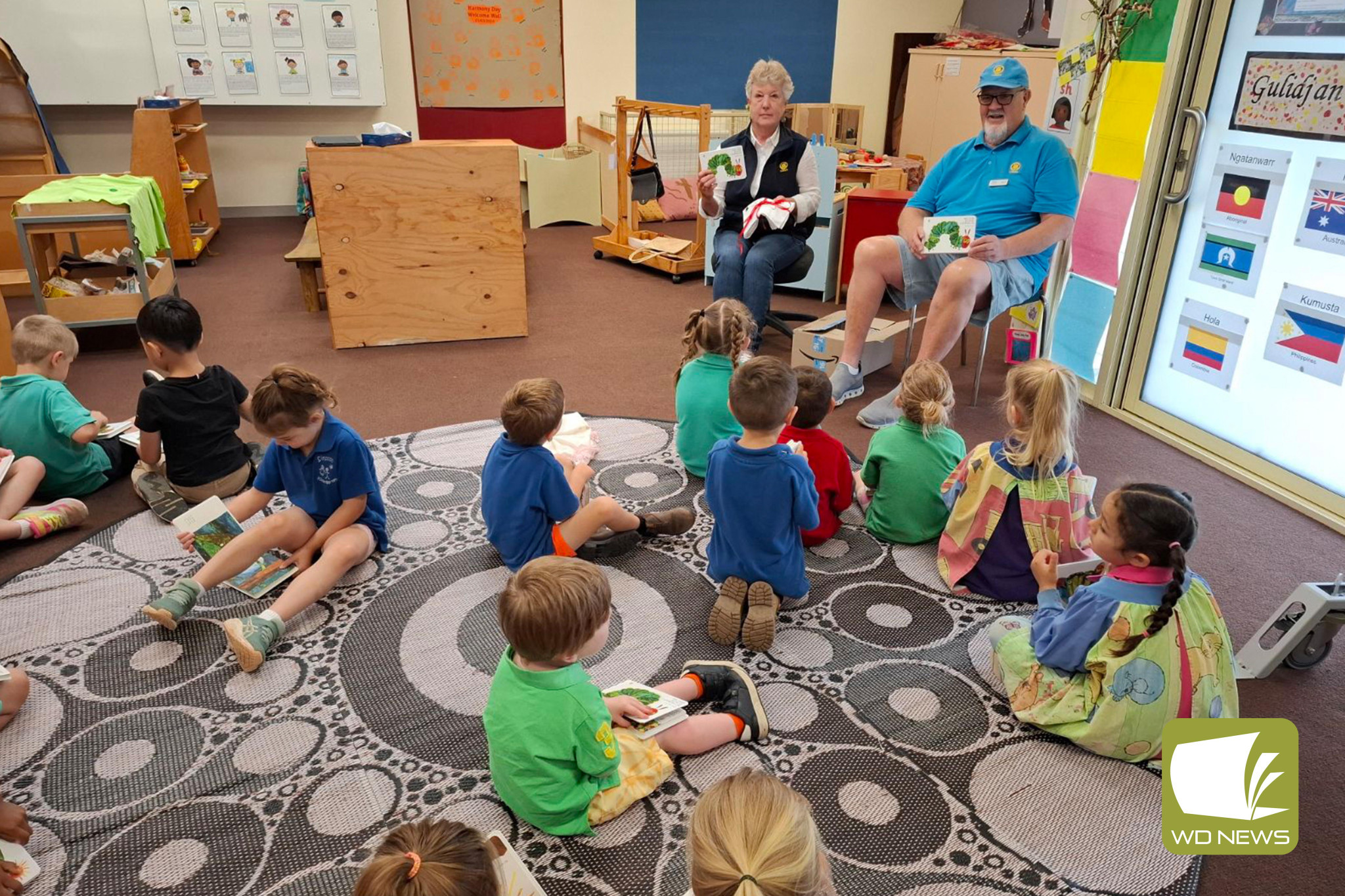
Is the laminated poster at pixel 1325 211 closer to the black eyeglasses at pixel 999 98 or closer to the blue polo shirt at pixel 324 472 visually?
the black eyeglasses at pixel 999 98

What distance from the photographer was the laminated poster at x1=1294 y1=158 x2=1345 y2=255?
9.55 ft

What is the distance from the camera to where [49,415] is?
2.84m

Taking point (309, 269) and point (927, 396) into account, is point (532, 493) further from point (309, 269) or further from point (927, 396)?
point (309, 269)

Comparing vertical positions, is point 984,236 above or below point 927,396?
above

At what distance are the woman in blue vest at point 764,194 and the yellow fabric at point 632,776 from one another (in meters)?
2.74

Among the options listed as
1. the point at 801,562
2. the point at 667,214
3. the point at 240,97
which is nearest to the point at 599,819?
the point at 801,562

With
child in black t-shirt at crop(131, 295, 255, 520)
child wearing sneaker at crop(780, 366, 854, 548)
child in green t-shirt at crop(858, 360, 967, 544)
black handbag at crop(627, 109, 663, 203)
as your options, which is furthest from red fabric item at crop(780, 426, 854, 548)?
black handbag at crop(627, 109, 663, 203)

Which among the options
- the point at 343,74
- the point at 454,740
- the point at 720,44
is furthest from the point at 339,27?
the point at 454,740

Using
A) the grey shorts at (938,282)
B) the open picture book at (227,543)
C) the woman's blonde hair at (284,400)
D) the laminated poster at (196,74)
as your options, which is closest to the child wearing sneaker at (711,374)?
the grey shorts at (938,282)

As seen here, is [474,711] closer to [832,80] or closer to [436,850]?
[436,850]

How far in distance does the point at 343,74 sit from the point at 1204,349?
242 inches

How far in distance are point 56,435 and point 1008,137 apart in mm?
3618

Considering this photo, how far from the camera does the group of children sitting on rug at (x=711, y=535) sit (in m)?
1.58

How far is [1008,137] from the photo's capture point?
354 cm
